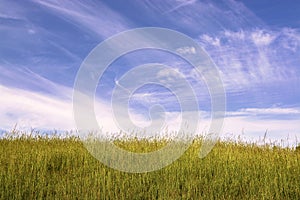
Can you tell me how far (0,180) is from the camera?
27.8 ft

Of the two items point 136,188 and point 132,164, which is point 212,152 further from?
point 136,188

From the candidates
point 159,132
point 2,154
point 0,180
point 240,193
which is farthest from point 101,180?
point 159,132

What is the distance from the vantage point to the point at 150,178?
9016 mm

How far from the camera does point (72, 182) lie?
866 centimetres

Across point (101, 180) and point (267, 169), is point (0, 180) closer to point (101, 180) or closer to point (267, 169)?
point (101, 180)

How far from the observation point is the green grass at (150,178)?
805 cm

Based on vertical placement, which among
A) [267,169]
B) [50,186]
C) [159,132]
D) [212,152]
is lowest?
[50,186]

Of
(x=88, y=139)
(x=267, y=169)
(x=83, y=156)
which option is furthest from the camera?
(x=88, y=139)

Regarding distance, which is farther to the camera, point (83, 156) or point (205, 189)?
point (83, 156)

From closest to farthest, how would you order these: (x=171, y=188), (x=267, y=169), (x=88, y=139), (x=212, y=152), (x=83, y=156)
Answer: (x=171, y=188) < (x=267, y=169) < (x=83, y=156) < (x=212, y=152) < (x=88, y=139)

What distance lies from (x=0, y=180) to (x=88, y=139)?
4.97 metres

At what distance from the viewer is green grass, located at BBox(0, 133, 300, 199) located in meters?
8.05

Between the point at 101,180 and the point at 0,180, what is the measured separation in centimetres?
238

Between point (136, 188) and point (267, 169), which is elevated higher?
point (267, 169)
